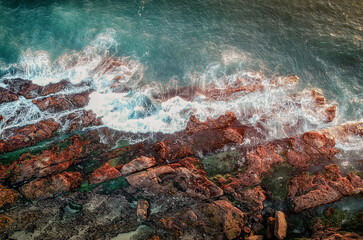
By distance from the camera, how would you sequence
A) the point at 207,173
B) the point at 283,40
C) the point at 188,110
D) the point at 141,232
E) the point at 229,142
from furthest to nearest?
1. the point at 283,40
2. the point at 188,110
3. the point at 229,142
4. the point at 207,173
5. the point at 141,232

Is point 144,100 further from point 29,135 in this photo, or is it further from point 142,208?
point 29,135

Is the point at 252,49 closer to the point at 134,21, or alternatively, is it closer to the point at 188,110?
the point at 188,110

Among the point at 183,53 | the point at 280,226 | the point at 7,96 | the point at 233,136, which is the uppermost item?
the point at 183,53

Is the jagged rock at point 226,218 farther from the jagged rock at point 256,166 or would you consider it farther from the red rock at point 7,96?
the red rock at point 7,96

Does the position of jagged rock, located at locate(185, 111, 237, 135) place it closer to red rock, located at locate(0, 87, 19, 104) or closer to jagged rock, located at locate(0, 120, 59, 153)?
jagged rock, located at locate(0, 120, 59, 153)

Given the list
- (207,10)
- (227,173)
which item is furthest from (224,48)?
(227,173)

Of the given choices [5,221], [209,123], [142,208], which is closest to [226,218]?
[142,208]
